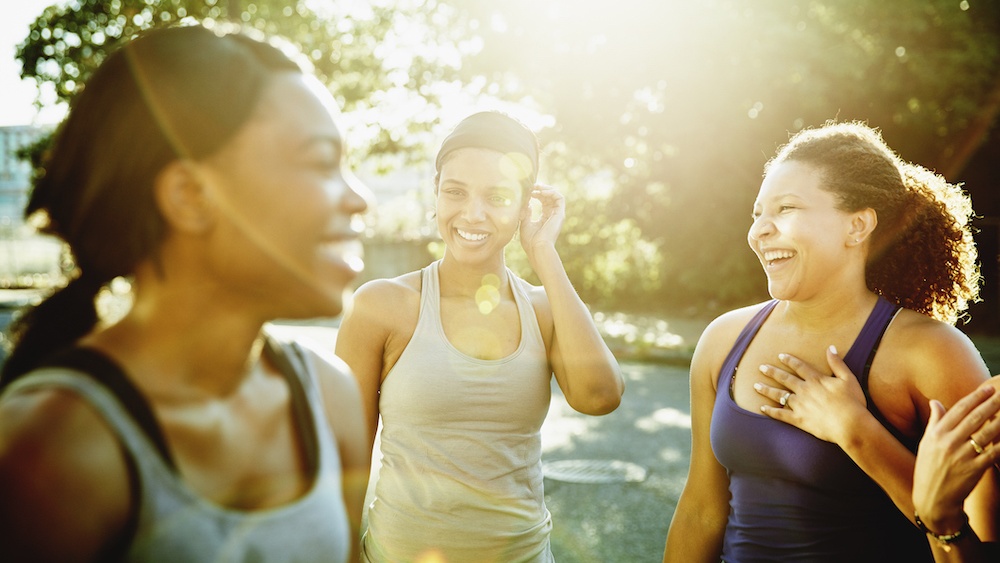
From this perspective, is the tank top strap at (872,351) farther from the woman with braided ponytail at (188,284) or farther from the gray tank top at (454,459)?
the woman with braided ponytail at (188,284)

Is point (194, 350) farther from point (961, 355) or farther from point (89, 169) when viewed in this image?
point (961, 355)

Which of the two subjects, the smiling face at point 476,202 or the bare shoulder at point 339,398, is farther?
the smiling face at point 476,202

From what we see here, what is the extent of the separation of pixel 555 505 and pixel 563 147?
13.6 m

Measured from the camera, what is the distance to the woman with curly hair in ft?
7.28

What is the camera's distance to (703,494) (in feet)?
8.89

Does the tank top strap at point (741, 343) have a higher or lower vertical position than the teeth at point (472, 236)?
lower

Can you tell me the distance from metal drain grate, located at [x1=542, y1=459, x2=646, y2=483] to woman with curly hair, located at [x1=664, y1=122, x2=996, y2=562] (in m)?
3.71

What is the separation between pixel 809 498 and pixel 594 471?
445cm

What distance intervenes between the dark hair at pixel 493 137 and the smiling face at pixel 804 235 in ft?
2.56

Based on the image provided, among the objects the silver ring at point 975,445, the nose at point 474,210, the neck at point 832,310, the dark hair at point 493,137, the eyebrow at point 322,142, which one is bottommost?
the silver ring at point 975,445

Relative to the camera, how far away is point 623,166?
1769cm

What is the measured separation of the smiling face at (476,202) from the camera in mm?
2539

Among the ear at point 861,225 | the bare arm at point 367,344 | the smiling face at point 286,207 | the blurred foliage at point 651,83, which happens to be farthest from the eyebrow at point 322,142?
the blurred foliage at point 651,83

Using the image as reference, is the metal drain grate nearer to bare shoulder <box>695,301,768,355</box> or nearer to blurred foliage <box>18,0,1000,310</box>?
bare shoulder <box>695,301,768,355</box>
